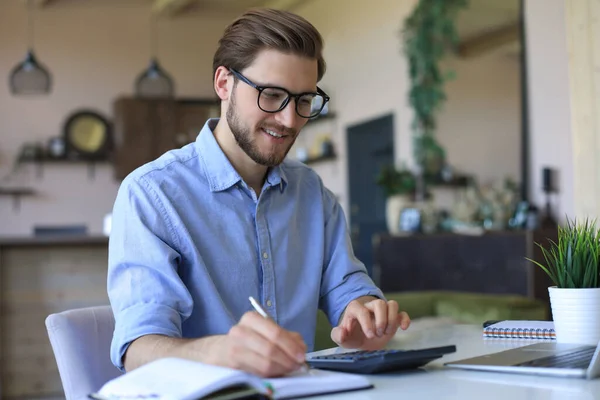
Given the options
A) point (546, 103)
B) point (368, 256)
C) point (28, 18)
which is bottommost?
point (368, 256)

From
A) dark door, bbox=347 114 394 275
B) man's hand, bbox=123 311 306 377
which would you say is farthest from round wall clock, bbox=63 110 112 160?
man's hand, bbox=123 311 306 377

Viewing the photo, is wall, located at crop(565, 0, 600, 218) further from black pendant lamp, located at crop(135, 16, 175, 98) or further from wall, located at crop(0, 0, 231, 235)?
wall, located at crop(0, 0, 231, 235)

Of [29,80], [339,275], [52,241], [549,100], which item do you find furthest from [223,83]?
[29,80]

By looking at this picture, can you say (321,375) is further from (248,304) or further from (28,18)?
(28,18)

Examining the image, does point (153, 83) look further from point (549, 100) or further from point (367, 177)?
point (549, 100)

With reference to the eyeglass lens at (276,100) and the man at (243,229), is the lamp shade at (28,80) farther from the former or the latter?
the eyeglass lens at (276,100)

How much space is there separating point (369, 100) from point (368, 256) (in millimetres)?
1441

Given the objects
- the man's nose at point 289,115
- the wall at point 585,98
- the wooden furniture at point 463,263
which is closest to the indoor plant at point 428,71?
the wooden furniture at point 463,263

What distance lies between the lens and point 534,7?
5312mm

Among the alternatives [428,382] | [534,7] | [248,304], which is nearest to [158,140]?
[534,7]

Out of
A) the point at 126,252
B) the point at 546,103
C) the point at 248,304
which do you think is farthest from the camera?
the point at 546,103

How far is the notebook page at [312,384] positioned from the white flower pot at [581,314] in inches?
18.8

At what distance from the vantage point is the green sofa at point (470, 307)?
3879 millimetres

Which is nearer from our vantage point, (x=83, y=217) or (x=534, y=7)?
(x=534, y=7)
